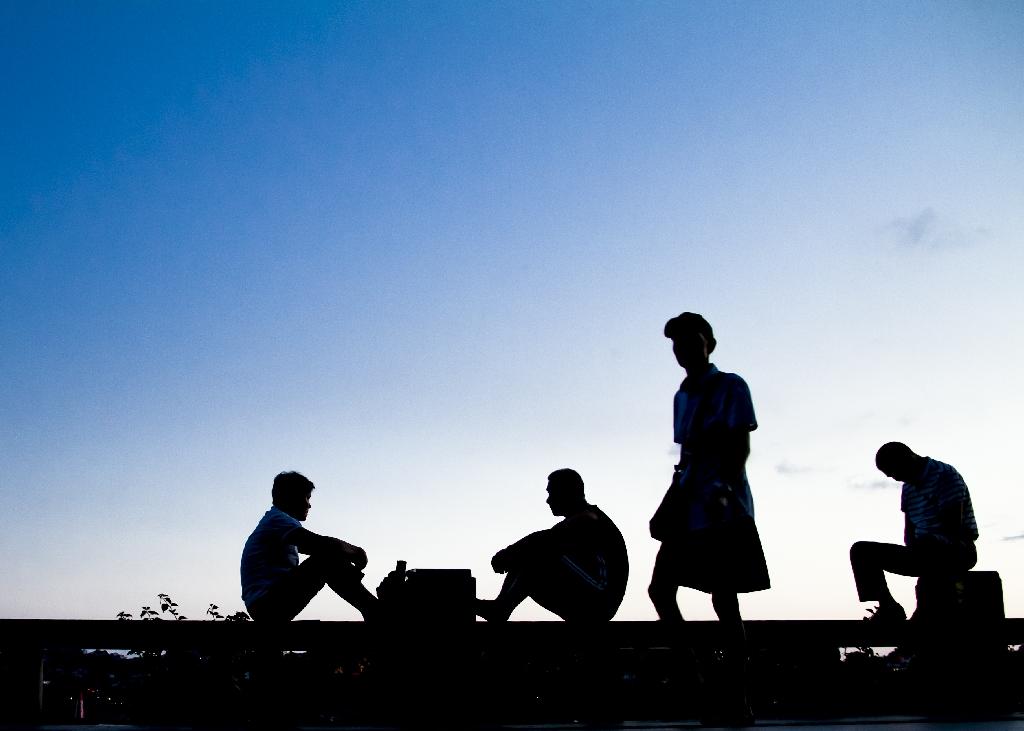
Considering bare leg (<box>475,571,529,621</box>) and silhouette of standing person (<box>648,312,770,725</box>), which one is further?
bare leg (<box>475,571,529,621</box>)

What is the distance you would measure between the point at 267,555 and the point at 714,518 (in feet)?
8.90

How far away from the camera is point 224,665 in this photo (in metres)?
5.27

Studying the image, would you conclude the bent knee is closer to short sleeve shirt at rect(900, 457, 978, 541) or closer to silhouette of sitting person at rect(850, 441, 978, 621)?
silhouette of sitting person at rect(850, 441, 978, 621)

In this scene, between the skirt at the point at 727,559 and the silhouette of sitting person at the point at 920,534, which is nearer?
the skirt at the point at 727,559

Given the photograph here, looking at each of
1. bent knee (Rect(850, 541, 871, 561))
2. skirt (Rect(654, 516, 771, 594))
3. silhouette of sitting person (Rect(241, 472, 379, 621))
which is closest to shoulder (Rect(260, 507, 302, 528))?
silhouette of sitting person (Rect(241, 472, 379, 621))

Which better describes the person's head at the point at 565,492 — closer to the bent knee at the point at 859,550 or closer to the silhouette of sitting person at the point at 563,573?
the silhouette of sitting person at the point at 563,573

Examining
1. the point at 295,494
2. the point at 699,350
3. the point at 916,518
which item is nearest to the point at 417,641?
the point at 295,494

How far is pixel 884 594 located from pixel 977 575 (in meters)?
1.15

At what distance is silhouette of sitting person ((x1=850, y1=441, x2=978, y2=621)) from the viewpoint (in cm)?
531

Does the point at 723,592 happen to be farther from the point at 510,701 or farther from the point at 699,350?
the point at 510,701

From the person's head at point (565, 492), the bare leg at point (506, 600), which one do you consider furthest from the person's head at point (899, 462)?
the bare leg at point (506, 600)

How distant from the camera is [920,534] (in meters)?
5.50

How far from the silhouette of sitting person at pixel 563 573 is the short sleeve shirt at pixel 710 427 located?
127cm

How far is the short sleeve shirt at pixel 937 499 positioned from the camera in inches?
214
